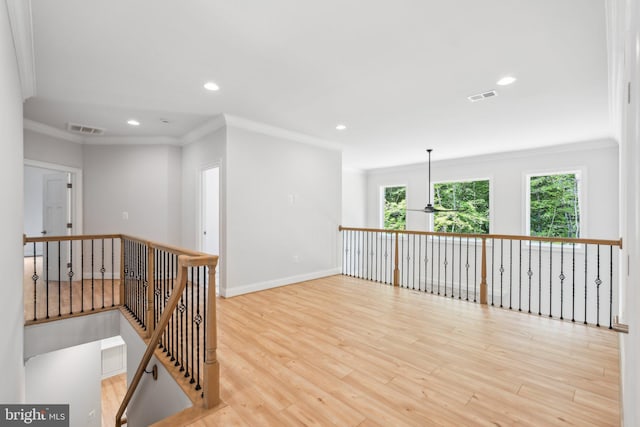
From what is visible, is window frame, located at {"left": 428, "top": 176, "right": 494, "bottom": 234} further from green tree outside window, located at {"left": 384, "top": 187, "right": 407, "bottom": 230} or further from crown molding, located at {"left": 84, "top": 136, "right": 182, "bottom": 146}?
crown molding, located at {"left": 84, "top": 136, "right": 182, "bottom": 146}

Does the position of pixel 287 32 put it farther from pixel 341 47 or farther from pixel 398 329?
pixel 398 329

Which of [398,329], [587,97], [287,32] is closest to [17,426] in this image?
[398,329]

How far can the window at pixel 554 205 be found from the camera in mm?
5539

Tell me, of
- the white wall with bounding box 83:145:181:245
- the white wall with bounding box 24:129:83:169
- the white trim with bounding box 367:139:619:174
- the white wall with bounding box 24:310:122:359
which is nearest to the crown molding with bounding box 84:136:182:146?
the white wall with bounding box 83:145:181:245

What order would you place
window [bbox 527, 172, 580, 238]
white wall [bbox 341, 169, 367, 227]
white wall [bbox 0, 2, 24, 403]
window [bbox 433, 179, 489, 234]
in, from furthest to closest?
white wall [bbox 341, 169, 367, 227] < window [bbox 433, 179, 489, 234] < window [bbox 527, 172, 580, 238] < white wall [bbox 0, 2, 24, 403]

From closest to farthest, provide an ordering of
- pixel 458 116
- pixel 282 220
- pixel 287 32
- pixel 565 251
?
pixel 287 32, pixel 458 116, pixel 282 220, pixel 565 251

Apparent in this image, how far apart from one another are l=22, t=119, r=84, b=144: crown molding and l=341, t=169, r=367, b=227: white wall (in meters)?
5.83

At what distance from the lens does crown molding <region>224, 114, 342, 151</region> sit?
425 centimetres

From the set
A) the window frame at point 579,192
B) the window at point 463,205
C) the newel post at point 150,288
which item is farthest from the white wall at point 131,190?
the window frame at point 579,192

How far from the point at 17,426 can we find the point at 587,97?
591cm

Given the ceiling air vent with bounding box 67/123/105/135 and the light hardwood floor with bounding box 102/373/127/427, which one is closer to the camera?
the ceiling air vent with bounding box 67/123/105/135

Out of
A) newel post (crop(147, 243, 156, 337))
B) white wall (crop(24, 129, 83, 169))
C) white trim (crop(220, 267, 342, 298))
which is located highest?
white wall (crop(24, 129, 83, 169))

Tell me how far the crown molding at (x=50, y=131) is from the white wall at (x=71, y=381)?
351cm

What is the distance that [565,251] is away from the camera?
554cm
